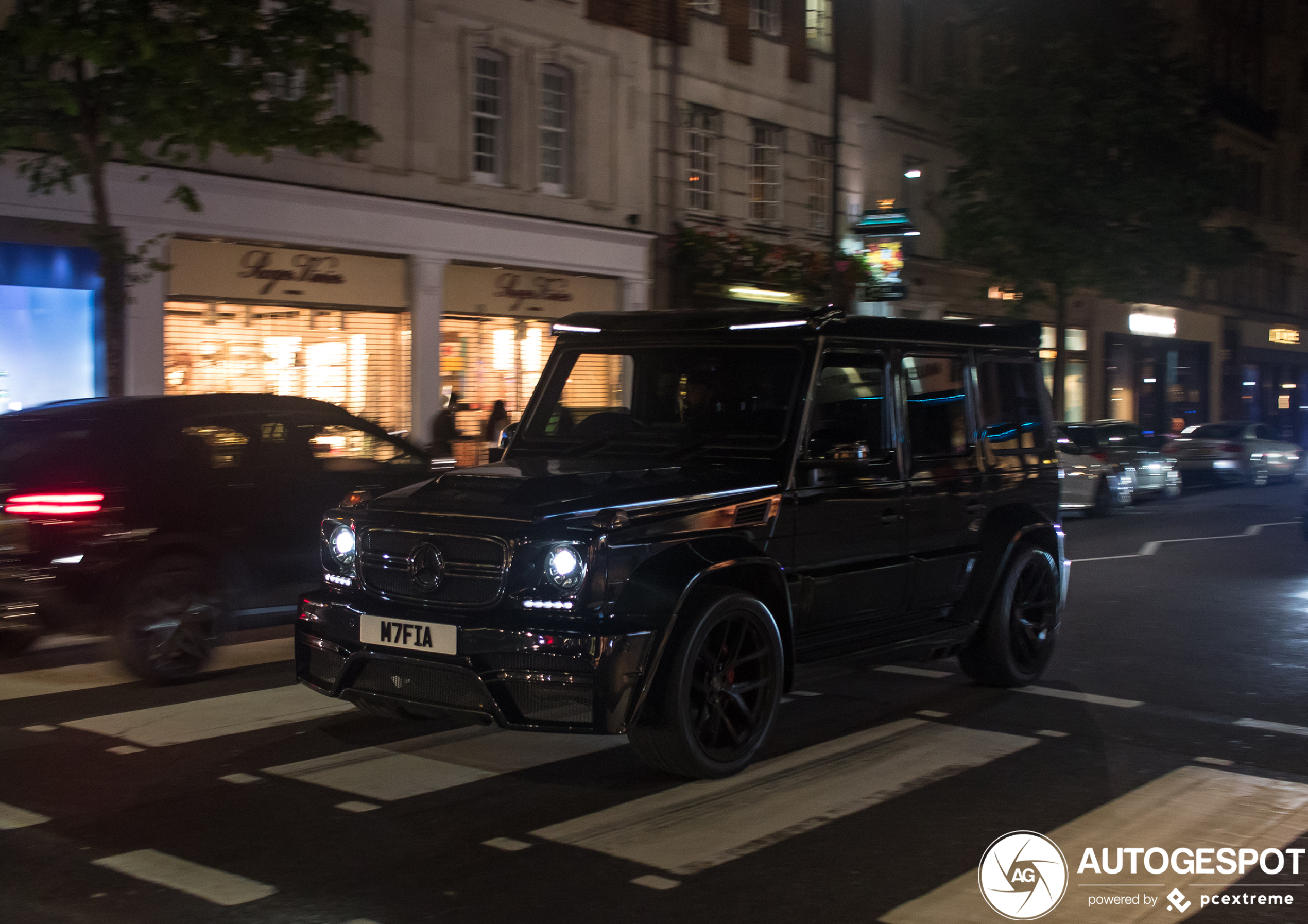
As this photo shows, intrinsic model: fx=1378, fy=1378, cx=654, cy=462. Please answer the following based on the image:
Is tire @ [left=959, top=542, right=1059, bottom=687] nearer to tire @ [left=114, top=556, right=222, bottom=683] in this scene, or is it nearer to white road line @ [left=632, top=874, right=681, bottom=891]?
white road line @ [left=632, top=874, right=681, bottom=891]

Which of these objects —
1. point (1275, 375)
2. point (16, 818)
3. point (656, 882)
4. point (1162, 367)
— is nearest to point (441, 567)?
point (656, 882)

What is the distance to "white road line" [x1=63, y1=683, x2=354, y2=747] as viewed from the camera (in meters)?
6.68

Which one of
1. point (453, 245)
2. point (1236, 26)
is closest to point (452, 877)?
point (453, 245)

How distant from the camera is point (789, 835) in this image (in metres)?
5.11

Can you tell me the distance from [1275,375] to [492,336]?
43618mm

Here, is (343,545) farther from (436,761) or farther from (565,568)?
(565,568)

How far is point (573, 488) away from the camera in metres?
5.82

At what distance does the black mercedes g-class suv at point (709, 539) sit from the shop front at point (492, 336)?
560 inches

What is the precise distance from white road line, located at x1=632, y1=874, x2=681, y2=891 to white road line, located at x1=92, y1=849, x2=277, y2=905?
119 cm

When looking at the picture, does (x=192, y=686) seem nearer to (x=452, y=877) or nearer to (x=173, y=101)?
(x=452, y=877)

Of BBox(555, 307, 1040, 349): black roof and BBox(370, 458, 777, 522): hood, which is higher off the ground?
BBox(555, 307, 1040, 349): black roof

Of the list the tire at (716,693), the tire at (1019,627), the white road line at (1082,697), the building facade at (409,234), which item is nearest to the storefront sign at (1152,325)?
the building facade at (409,234)

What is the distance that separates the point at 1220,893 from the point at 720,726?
208 cm

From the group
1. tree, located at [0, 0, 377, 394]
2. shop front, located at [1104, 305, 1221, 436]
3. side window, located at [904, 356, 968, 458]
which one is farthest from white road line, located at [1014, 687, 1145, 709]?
shop front, located at [1104, 305, 1221, 436]
